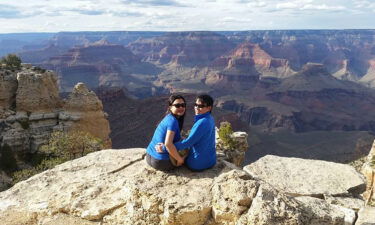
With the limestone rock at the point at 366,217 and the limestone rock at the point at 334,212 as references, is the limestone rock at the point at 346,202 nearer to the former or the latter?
the limestone rock at the point at 366,217

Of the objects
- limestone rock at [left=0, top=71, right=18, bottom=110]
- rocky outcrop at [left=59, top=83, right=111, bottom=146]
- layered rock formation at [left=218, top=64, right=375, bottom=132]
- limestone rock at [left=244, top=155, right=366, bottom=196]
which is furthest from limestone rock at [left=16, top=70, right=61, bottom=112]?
layered rock formation at [left=218, top=64, right=375, bottom=132]

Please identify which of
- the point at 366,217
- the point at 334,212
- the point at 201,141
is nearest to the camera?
the point at 334,212

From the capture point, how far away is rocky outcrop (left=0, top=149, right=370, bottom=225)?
27.8 ft

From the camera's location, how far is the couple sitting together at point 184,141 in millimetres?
9984

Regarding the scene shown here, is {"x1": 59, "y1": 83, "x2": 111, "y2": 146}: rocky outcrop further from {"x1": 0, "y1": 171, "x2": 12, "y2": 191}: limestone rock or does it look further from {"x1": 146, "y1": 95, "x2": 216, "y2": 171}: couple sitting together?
{"x1": 146, "y1": 95, "x2": 216, "y2": 171}: couple sitting together

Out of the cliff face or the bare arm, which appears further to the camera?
the cliff face

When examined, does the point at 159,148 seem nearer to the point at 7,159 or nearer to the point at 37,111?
the point at 7,159

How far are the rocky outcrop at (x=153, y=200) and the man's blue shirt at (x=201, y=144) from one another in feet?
0.89

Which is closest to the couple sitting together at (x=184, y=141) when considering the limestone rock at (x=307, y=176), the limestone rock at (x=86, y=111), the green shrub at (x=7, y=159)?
the limestone rock at (x=307, y=176)

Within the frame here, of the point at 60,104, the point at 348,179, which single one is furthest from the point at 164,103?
the point at 348,179

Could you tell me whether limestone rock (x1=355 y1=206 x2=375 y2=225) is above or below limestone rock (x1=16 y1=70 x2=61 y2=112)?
above

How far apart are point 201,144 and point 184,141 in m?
0.51

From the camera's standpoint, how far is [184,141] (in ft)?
32.7

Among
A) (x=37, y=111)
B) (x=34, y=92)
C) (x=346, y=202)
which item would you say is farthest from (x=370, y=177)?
(x=34, y=92)
